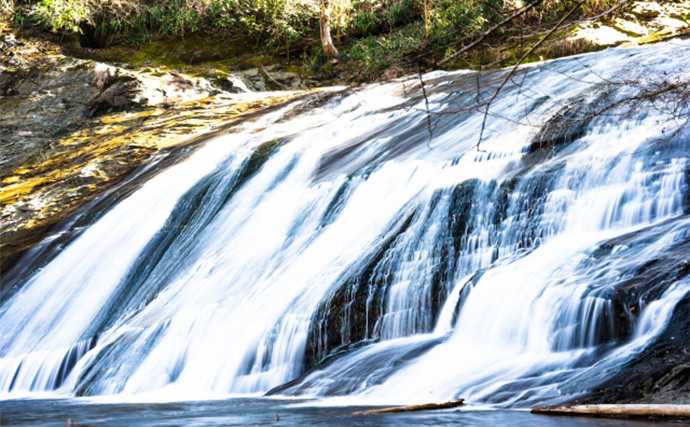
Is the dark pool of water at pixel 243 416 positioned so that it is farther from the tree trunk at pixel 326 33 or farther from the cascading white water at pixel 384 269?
the tree trunk at pixel 326 33

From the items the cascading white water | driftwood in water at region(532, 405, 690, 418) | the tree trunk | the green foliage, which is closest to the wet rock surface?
the cascading white water

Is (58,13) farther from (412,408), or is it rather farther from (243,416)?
(412,408)

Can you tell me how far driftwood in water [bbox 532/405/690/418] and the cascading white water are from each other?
1.19ft

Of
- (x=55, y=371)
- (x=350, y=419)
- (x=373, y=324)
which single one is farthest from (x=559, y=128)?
(x=55, y=371)

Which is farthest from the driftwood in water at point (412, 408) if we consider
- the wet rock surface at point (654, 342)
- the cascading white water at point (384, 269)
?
the wet rock surface at point (654, 342)

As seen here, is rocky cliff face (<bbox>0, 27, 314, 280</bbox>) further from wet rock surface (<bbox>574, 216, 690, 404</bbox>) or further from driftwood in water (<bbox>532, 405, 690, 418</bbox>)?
driftwood in water (<bbox>532, 405, 690, 418</bbox>)

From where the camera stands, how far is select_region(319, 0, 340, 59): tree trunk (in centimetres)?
1812

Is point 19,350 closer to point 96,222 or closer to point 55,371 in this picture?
point 55,371

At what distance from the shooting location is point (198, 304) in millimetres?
7422

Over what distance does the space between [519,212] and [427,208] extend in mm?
979

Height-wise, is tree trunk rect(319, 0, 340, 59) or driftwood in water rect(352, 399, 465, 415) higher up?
tree trunk rect(319, 0, 340, 59)

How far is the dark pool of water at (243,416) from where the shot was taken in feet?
12.1

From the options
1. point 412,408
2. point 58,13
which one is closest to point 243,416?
point 412,408

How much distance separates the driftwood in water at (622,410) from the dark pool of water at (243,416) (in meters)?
0.06
